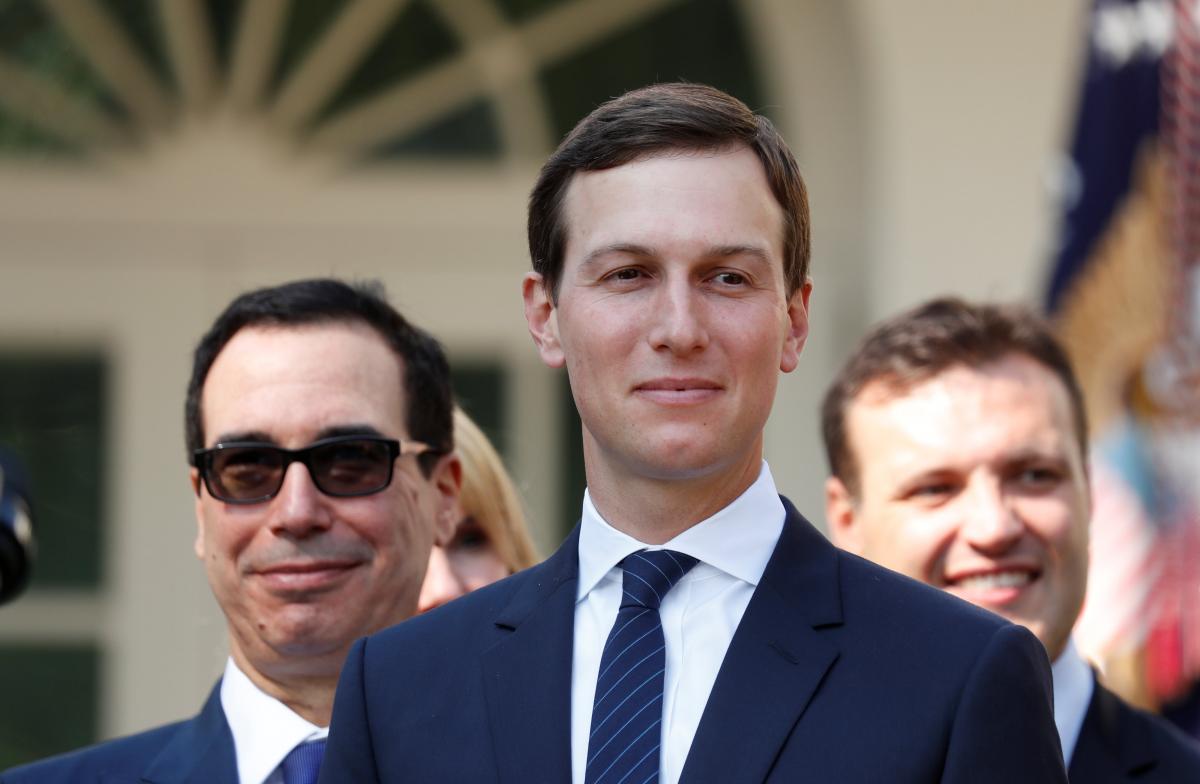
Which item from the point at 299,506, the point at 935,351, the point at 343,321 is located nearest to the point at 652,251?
the point at 299,506

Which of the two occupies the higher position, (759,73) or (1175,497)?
(759,73)

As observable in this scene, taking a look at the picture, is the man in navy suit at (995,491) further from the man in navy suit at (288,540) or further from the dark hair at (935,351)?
the man in navy suit at (288,540)

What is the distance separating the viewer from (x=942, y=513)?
2.74 meters

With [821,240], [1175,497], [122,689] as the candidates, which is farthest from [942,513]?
[122,689]

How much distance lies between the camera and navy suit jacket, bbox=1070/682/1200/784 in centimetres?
252

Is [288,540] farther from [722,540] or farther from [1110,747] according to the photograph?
[1110,747]

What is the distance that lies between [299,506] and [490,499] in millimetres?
861

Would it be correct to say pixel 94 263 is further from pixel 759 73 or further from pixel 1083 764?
pixel 1083 764

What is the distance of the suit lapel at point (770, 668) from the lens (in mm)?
1677

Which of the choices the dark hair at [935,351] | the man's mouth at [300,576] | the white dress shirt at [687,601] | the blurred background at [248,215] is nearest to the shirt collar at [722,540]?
the white dress shirt at [687,601]

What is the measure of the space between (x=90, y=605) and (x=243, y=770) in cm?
348

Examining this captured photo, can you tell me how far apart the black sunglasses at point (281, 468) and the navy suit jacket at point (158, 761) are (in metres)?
0.30

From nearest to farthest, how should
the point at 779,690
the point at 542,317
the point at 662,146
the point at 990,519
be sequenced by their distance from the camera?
the point at 779,690 < the point at 662,146 < the point at 542,317 < the point at 990,519

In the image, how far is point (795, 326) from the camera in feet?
6.25
